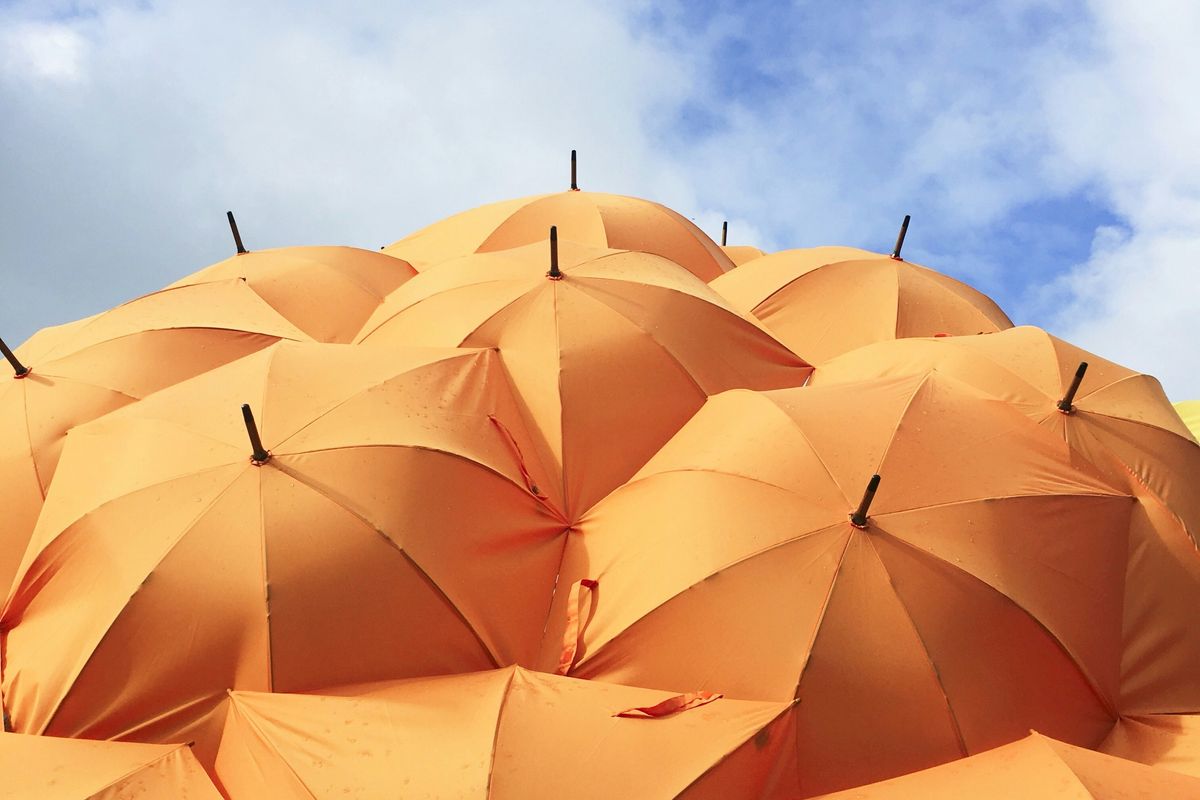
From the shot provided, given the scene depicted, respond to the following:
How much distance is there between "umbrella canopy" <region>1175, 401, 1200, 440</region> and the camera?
571 inches

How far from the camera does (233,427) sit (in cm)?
771

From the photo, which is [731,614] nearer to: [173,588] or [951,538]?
[951,538]

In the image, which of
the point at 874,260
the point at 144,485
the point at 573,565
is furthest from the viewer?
the point at 874,260

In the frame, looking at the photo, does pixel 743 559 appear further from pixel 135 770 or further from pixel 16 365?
pixel 16 365

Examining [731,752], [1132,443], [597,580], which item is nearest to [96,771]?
[597,580]

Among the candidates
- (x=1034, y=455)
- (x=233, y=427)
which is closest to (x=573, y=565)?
(x=233, y=427)

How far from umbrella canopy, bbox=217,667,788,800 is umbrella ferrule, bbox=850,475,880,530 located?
4.12ft

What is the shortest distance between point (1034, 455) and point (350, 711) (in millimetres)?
5004

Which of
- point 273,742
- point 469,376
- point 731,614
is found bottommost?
point 273,742

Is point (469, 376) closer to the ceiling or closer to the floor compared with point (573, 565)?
closer to the ceiling

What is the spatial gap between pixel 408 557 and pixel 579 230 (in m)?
6.17

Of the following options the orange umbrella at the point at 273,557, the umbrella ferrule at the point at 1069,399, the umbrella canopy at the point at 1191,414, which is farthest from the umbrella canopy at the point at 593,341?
the umbrella canopy at the point at 1191,414

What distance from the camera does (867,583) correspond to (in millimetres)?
6844

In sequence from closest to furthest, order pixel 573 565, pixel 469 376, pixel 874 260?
pixel 573 565, pixel 469 376, pixel 874 260
